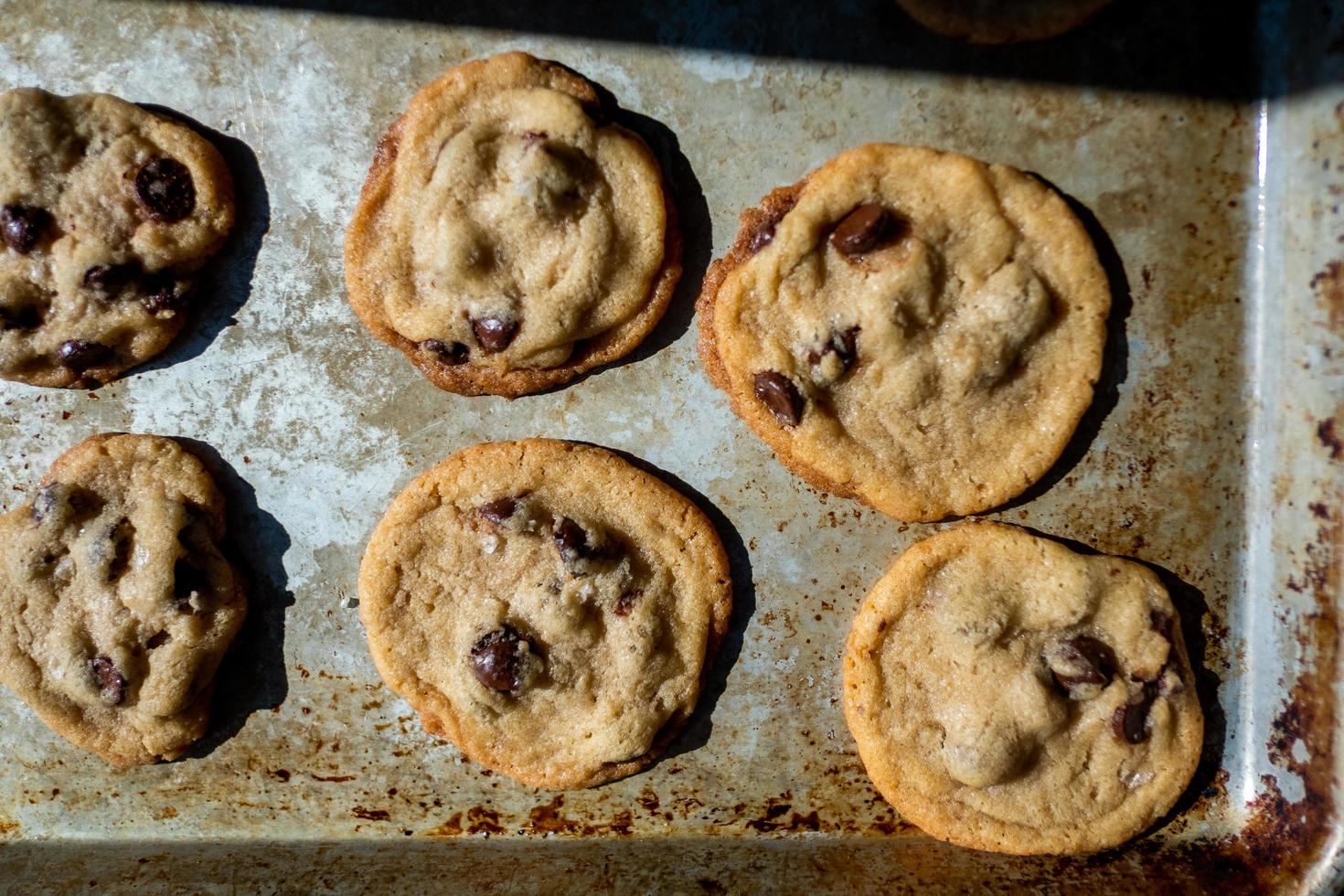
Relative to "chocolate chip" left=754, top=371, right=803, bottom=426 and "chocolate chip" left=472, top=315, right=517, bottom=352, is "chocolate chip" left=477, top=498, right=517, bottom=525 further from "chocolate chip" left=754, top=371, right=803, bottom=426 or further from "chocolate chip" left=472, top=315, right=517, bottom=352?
"chocolate chip" left=754, top=371, right=803, bottom=426

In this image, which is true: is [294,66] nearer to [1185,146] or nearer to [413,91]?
[413,91]

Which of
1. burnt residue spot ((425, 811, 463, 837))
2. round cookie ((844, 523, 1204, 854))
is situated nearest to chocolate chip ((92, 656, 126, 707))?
burnt residue spot ((425, 811, 463, 837))

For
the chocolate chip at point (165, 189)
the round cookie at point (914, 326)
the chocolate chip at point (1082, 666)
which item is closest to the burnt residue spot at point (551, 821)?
the round cookie at point (914, 326)

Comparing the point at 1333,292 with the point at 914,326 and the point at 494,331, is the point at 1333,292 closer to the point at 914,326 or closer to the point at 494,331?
the point at 914,326

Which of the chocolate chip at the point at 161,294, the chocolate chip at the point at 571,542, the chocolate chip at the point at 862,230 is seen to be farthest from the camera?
the chocolate chip at the point at 161,294

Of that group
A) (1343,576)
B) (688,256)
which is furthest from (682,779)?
(1343,576)

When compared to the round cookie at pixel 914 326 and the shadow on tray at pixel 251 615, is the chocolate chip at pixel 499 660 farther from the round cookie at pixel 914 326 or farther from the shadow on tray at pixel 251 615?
the round cookie at pixel 914 326
